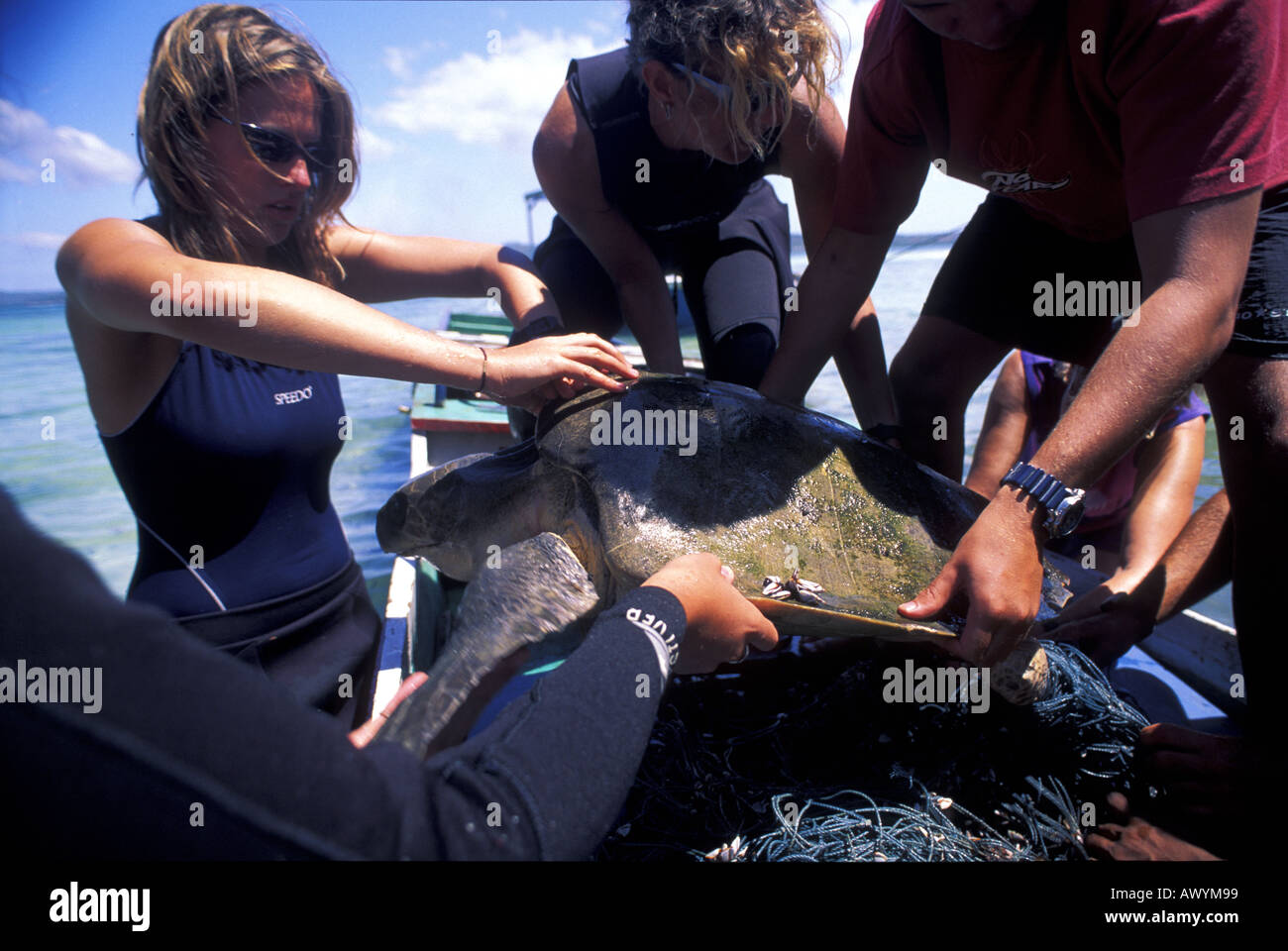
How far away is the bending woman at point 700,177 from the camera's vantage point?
5.67 feet

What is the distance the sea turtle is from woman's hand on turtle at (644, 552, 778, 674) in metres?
0.16

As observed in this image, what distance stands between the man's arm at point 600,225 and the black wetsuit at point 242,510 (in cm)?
93

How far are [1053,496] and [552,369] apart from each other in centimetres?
107

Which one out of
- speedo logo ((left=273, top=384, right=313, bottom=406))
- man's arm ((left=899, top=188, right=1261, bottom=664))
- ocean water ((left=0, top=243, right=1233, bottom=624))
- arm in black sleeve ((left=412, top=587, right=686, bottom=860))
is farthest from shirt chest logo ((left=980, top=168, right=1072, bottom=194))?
speedo logo ((left=273, top=384, right=313, bottom=406))

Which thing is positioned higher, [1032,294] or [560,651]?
[1032,294]

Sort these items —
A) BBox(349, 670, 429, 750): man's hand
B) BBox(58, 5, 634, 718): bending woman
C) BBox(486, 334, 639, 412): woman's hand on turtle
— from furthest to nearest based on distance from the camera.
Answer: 1. BBox(486, 334, 639, 412): woman's hand on turtle
2. BBox(349, 670, 429, 750): man's hand
3. BBox(58, 5, 634, 718): bending woman

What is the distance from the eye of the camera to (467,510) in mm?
2035

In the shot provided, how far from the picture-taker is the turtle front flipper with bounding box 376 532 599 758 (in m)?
1.21

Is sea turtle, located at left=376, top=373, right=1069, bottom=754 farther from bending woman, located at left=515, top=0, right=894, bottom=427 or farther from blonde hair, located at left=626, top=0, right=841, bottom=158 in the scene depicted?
blonde hair, located at left=626, top=0, right=841, bottom=158

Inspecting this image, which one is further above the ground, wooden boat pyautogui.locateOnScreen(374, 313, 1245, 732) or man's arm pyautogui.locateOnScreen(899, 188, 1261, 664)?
man's arm pyautogui.locateOnScreen(899, 188, 1261, 664)

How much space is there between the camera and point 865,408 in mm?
2367
